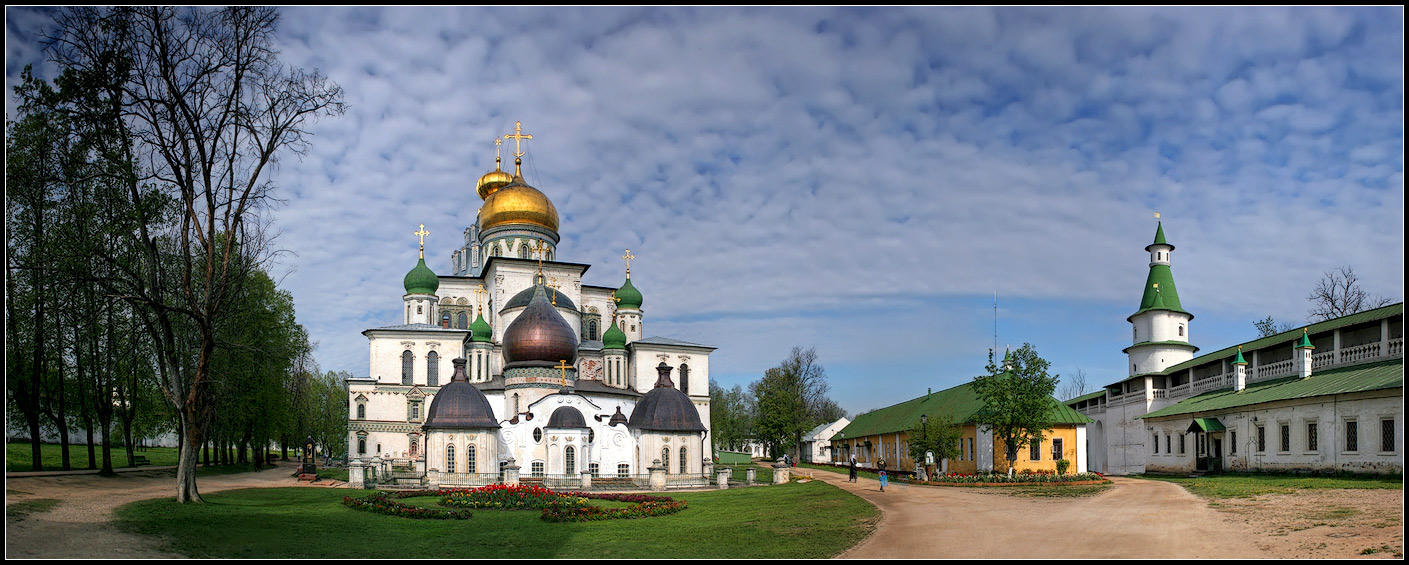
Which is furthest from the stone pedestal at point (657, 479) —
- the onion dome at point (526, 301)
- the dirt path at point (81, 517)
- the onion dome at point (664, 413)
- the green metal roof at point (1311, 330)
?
the green metal roof at point (1311, 330)

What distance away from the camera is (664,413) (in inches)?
1499

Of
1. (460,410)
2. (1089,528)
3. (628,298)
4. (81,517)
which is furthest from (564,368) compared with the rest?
(1089,528)

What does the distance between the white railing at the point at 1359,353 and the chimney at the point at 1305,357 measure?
0.93 meters

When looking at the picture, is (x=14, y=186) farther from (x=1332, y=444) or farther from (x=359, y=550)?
(x=1332, y=444)

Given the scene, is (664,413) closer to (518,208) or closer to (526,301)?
(526,301)

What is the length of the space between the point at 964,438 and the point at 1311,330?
14.3 m

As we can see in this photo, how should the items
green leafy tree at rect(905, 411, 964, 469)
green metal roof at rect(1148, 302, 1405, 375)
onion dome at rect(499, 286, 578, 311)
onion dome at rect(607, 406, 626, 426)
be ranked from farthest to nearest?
onion dome at rect(499, 286, 578, 311), onion dome at rect(607, 406, 626, 426), green leafy tree at rect(905, 411, 964, 469), green metal roof at rect(1148, 302, 1405, 375)

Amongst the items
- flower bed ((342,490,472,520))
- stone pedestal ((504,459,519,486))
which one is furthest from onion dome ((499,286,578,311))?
flower bed ((342,490,472,520))

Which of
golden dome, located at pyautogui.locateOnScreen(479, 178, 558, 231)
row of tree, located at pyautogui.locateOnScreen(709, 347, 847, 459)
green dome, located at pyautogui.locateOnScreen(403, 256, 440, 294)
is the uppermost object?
golden dome, located at pyautogui.locateOnScreen(479, 178, 558, 231)

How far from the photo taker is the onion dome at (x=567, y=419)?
36938 millimetres

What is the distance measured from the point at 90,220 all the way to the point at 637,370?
3104cm

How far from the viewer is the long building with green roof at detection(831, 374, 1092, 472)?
3728 centimetres

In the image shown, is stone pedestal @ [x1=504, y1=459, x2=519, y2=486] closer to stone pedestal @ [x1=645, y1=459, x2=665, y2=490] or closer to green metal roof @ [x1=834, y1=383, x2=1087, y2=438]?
stone pedestal @ [x1=645, y1=459, x2=665, y2=490]

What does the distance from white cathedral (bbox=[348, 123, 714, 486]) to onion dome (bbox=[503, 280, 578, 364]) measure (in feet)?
0.18
